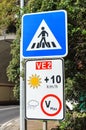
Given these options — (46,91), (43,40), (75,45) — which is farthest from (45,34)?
(75,45)

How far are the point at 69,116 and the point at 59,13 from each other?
10.1 meters

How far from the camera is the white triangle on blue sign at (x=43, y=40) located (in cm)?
555

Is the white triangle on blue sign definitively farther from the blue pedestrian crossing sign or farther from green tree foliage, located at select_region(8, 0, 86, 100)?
green tree foliage, located at select_region(8, 0, 86, 100)

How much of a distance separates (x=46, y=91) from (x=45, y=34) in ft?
2.25

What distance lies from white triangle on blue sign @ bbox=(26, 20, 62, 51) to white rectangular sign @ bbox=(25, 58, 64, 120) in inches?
7.2

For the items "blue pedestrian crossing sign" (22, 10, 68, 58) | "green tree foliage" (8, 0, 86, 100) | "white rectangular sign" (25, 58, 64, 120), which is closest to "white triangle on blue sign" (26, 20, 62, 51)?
"blue pedestrian crossing sign" (22, 10, 68, 58)

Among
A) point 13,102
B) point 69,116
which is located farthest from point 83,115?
point 13,102

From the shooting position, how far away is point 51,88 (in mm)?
→ 5438

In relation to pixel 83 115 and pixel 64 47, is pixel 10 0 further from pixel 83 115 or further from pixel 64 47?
pixel 64 47

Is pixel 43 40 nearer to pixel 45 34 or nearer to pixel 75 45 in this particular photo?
pixel 45 34

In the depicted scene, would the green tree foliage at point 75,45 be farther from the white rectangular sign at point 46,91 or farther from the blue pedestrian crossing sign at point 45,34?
the white rectangular sign at point 46,91

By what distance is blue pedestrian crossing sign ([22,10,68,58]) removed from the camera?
5.52 m

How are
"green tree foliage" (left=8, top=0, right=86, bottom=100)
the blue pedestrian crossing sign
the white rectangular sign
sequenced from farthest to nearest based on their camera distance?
"green tree foliage" (left=8, top=0, right=86, bottom=100), the blue pedestrian crossing sign, the white rectangular sign

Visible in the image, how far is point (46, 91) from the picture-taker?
5.43 m
